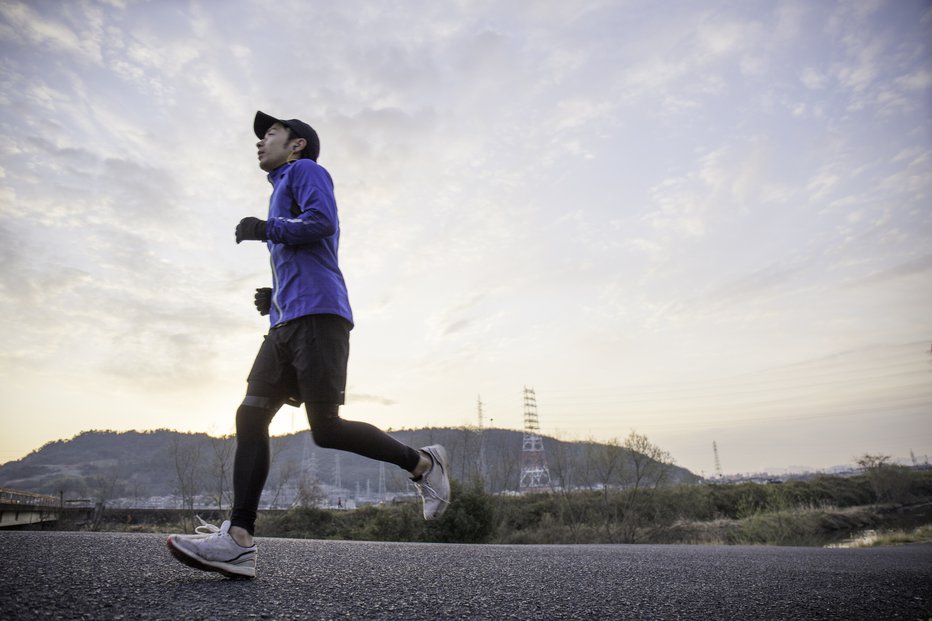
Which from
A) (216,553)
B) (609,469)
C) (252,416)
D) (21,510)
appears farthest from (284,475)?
(216,553)

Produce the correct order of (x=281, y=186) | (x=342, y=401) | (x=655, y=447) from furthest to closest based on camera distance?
(x=655, y=447) < (x=281, y=186) < (x=342, y=401)

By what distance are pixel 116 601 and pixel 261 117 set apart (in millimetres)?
2345

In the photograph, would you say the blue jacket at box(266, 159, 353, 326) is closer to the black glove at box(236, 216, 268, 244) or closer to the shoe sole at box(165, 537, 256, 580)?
the black glove at box(236, 216, 268, 244)

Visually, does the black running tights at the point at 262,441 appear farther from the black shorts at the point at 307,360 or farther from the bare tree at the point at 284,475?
the bare tree at the point at 284,475

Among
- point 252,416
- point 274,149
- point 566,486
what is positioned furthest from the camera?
point 566,486

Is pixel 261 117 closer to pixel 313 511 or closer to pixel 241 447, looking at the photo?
pixel 241 447

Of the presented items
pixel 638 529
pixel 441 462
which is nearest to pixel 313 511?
pixel 638 529

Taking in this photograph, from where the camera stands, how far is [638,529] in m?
23.1

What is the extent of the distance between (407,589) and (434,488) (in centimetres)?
61

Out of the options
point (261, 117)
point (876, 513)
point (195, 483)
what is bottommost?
point (876, 513)

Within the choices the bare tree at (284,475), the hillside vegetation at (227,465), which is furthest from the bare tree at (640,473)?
the bare tree at (284,475)

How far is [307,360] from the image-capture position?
2.21m

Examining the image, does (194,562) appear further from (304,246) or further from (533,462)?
(533,462)

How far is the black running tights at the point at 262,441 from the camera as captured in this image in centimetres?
225
